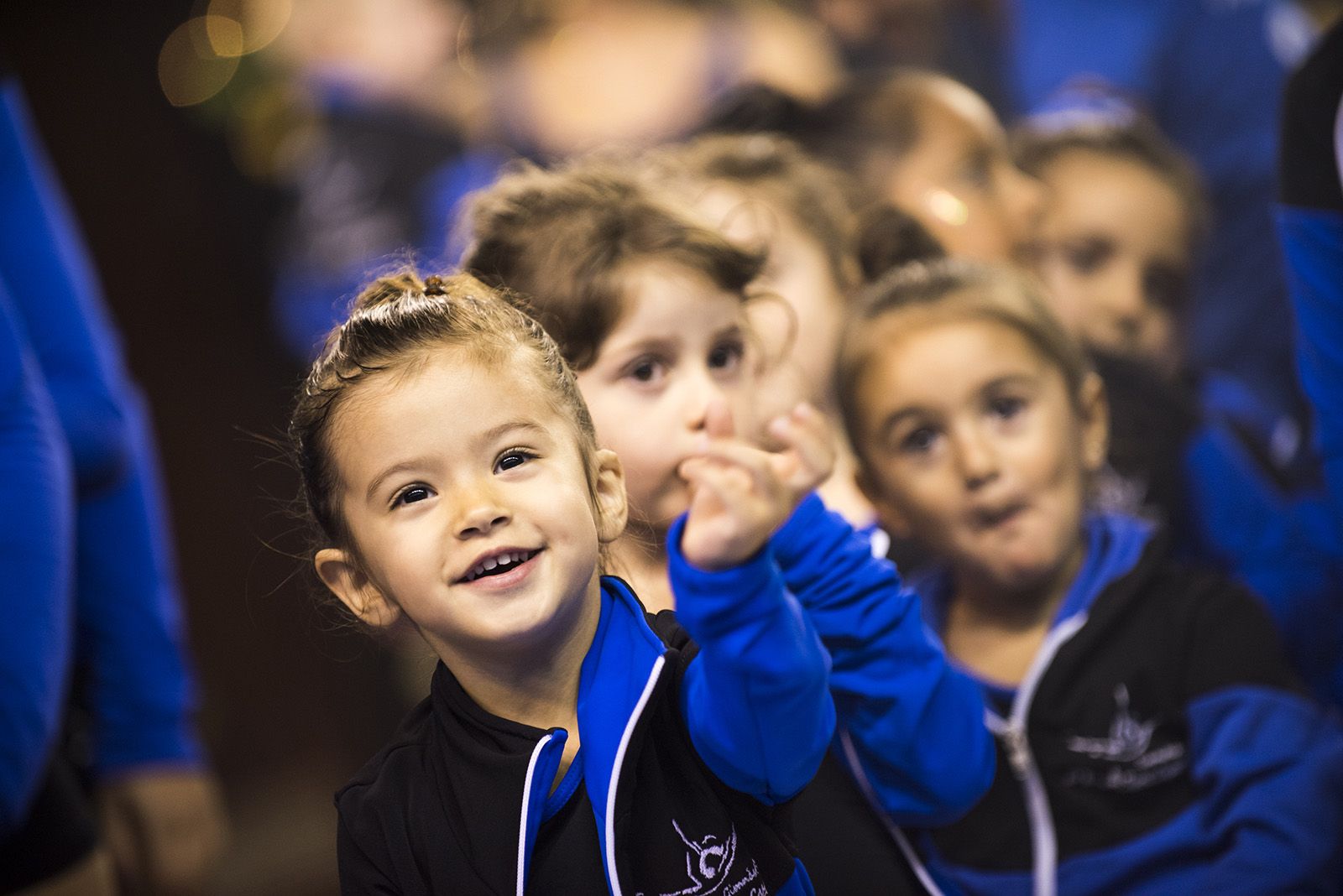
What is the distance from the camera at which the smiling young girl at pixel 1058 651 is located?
3.26ft

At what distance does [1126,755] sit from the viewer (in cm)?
101

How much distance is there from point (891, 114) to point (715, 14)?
61 cm

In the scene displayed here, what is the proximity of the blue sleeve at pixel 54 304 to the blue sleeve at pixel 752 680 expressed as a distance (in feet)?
2.52

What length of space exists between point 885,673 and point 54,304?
0.91 m

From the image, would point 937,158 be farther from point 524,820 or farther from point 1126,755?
point 524,820

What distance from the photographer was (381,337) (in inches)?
27.1

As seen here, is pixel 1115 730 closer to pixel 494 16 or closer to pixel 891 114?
pixel 891 114

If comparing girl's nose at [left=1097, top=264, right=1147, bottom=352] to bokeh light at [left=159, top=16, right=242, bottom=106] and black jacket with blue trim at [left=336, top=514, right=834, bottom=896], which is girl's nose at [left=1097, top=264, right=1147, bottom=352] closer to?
black jacket with blue trim at [left=336, top=514, right=834, bottom=896]

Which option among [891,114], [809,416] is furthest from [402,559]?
[891,114]

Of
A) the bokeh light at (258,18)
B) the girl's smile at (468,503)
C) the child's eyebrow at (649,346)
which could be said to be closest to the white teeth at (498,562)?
the girl's smile at (468,503)

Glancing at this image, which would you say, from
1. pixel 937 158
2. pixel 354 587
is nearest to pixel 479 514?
pixel 354 587

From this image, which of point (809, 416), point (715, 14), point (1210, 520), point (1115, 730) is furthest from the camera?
point (715, 14)

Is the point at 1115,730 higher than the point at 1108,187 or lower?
lower

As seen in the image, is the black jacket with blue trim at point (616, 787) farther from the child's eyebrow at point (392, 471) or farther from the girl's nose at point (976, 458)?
the girl's nose at point (976, 458)
